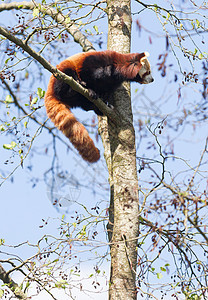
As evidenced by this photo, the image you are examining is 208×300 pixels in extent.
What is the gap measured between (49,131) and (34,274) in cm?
225

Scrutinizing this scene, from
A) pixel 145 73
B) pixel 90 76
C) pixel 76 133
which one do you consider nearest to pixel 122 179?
pixel 76 133

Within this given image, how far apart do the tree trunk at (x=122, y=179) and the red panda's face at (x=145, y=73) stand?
24cm

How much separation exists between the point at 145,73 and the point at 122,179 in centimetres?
157

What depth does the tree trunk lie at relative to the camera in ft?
12.7

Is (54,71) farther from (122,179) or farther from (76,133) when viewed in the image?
(122,179)

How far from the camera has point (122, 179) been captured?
13.8ft

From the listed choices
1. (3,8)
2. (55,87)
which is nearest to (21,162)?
(55,87)

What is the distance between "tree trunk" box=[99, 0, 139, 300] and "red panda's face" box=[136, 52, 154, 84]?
0.24 meters

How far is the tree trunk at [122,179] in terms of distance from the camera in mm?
3863

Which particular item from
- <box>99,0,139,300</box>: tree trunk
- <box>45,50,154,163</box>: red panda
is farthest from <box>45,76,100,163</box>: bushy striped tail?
<box>99,0,139,300</box>: tree trunk

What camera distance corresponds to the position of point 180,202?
8.89 feet

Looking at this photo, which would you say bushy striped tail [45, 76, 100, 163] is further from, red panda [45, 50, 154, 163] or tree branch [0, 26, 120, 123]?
tree branch [0, 26, 120, 123]

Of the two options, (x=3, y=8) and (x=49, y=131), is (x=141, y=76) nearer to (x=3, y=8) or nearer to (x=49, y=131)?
(x=49, y=131)

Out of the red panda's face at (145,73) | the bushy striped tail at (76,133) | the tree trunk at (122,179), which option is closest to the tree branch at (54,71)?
the tree trunk at (122,179)
